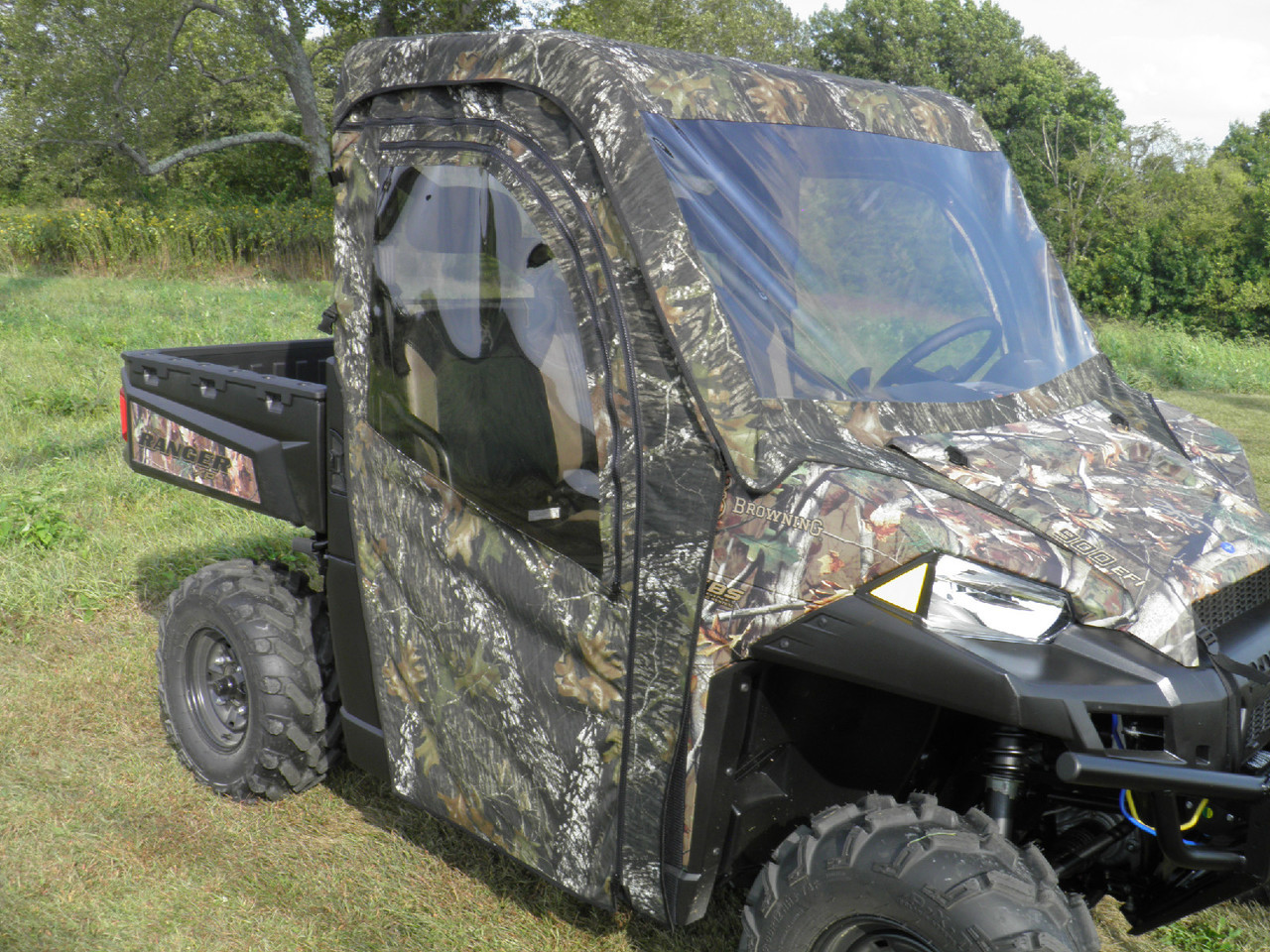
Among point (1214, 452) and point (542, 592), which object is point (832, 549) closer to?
point (542, 592)

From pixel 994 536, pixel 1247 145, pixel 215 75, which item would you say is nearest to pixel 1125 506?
pixel 994 536

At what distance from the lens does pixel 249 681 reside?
11.2ft

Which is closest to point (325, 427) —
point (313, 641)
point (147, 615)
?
point (313, 641)

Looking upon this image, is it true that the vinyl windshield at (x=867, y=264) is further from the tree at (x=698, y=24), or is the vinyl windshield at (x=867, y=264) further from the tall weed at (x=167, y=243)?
the tall weed at (x=167, y=243)

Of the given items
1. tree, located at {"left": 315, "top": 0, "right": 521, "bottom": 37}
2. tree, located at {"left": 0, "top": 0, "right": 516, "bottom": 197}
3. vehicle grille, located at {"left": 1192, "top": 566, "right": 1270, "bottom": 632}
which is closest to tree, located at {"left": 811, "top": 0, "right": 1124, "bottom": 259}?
tree, located at {"left": 315, "top": 0, "right": 521, "bottom": 37}

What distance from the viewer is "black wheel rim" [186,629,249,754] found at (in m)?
3.65

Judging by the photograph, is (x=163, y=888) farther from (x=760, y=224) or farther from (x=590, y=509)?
(x=760, y=224)

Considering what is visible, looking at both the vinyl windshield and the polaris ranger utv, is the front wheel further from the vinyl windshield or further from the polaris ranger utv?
the vinyl windshield

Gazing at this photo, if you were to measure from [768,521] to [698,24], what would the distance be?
3221 cm

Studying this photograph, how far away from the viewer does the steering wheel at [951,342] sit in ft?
8.00

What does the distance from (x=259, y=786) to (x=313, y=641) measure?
499mm

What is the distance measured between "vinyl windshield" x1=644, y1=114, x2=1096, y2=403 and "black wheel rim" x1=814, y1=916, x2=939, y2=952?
1004 millimetres

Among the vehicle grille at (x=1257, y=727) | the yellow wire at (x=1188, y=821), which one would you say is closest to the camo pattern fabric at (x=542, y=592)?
the yellow wire at (x=1188, y=821)

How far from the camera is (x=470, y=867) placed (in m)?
3.28
